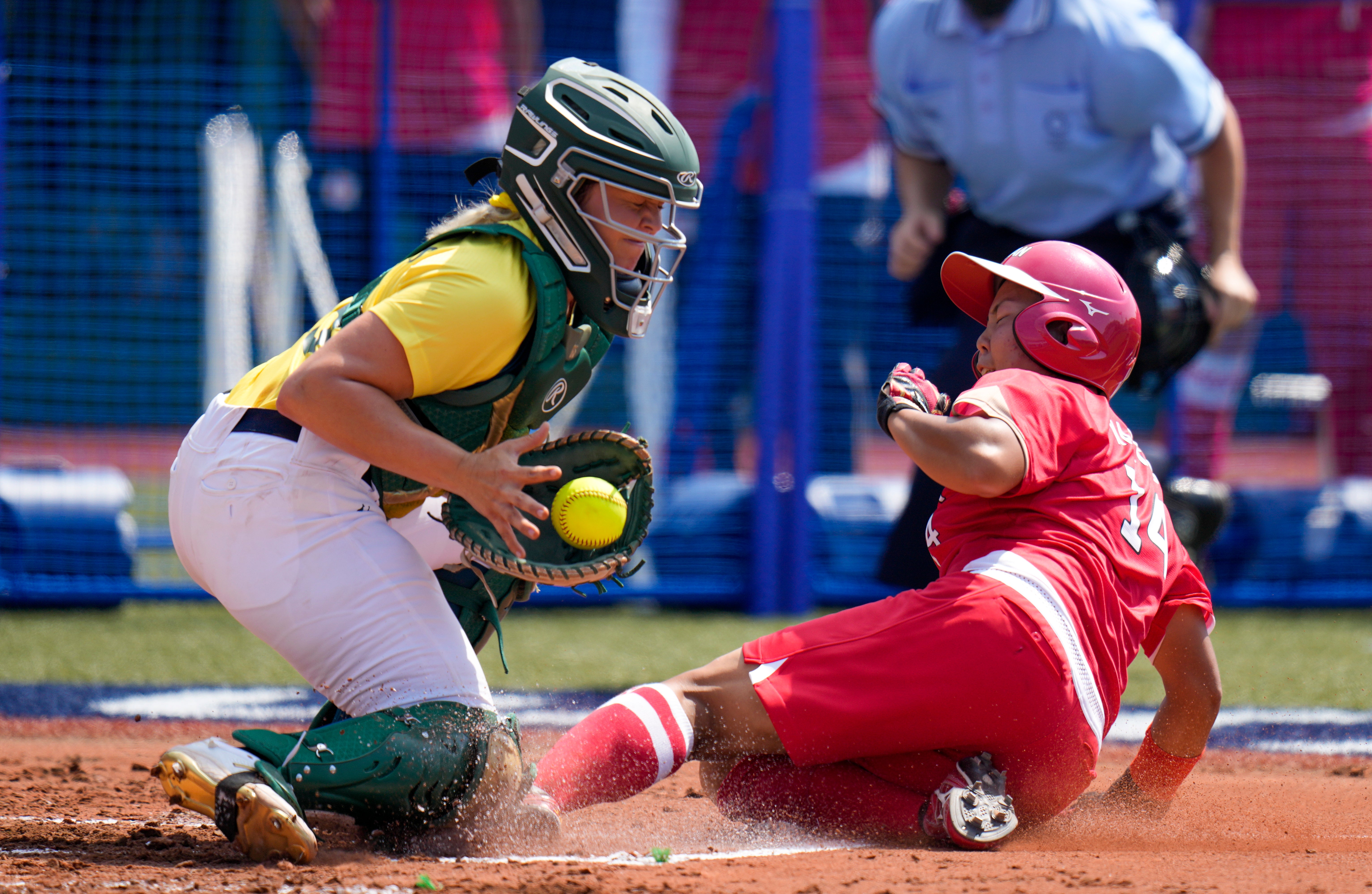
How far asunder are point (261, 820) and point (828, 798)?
112 centimetres

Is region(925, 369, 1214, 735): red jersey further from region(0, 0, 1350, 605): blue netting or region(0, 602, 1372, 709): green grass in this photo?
region(0, 0, 1350, 605): blue netting

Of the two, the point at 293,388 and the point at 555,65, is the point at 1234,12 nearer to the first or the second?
the point at 555,65

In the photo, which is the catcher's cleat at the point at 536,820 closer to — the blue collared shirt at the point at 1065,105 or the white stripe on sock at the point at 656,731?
the white stripe on sock at the point at 656,731

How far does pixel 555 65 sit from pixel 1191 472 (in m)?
5.13

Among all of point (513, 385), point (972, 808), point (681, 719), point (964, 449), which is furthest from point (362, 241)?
point (972, 808)

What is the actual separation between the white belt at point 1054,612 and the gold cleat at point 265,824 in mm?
1348

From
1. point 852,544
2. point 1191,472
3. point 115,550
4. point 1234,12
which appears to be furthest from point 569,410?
point 1234,12

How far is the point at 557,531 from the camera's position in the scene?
9.28ft

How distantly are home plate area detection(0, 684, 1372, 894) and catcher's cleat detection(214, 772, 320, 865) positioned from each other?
0.12 feet

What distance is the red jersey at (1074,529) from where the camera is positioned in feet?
8.91

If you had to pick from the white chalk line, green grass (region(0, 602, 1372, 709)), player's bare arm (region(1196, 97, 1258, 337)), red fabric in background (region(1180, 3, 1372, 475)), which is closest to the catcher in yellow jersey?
the white chalk line

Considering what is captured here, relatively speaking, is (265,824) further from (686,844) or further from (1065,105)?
(1065,105)

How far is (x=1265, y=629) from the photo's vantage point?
6582 mm

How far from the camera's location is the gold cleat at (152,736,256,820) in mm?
2539
